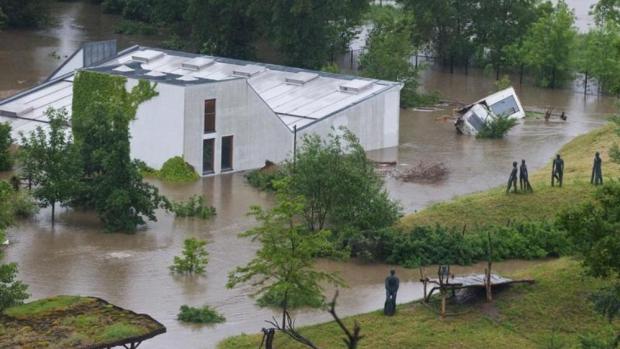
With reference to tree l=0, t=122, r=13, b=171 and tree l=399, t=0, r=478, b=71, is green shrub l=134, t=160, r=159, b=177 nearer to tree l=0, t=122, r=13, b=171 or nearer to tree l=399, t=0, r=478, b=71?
tree l=0, t=122, r=13, b=171

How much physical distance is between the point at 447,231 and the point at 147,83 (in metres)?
13.3

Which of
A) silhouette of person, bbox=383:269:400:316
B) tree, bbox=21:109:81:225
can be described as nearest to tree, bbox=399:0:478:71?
tree, bbox=21:109:81:225

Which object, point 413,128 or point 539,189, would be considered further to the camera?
point 413,128

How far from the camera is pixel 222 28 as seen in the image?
71062mm

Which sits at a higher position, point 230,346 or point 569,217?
point 569,217

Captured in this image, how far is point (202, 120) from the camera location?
50938mm

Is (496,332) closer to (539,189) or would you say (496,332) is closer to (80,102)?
(539,189)

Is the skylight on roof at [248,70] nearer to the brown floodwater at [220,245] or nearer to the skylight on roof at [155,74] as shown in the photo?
the skylight on roof at [155,74]

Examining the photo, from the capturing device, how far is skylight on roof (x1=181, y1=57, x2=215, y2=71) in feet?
193

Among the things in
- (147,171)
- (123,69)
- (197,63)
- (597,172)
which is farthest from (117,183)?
(197,63)

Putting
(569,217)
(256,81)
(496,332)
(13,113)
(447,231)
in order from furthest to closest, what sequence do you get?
(256,81) < (13,113) < (447,231) < (496,332) < (569,217)

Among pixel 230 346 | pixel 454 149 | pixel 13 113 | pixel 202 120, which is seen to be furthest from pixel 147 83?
pixel 230 346

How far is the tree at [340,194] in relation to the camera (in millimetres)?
42344

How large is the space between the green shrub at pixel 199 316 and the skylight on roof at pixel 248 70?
929 inches
